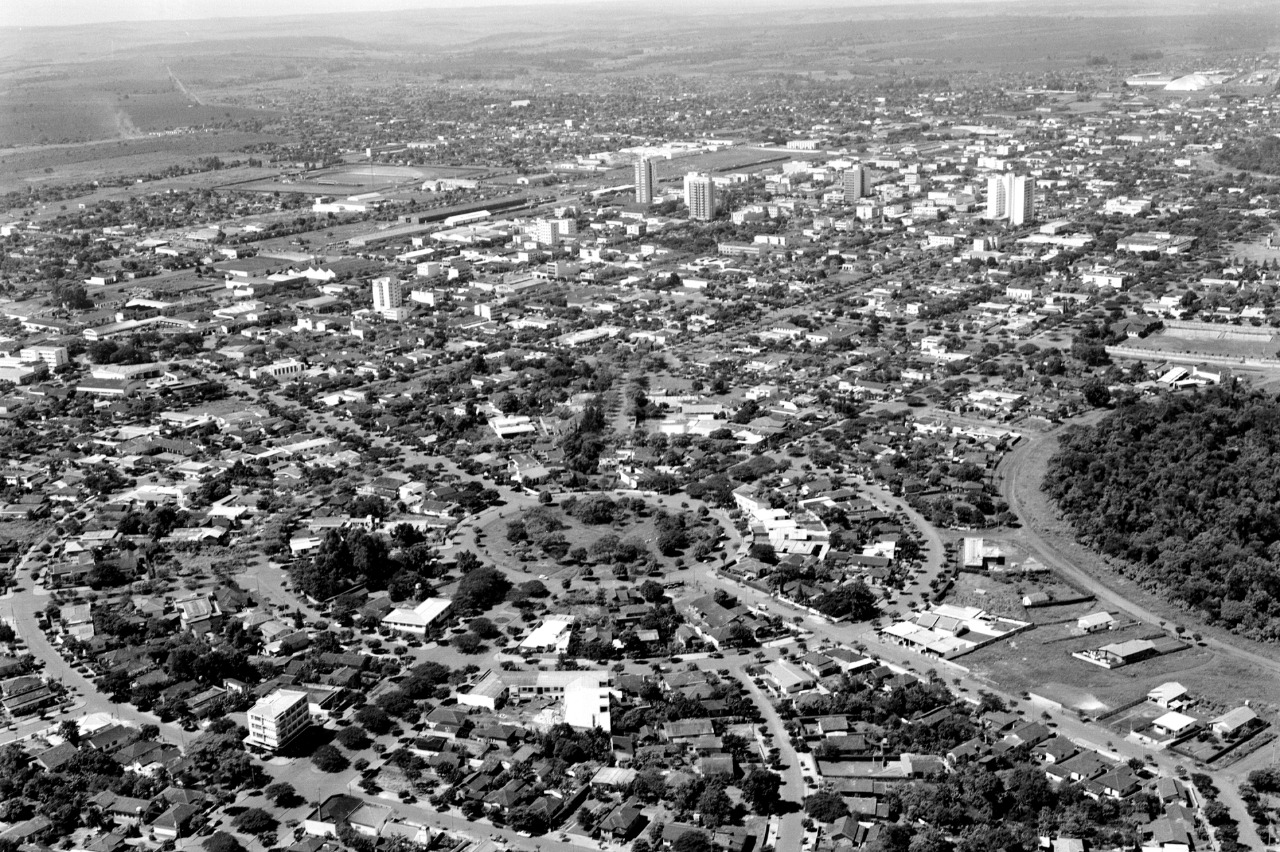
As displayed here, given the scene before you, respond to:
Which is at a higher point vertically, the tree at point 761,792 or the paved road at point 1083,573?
the tree at point 761,792

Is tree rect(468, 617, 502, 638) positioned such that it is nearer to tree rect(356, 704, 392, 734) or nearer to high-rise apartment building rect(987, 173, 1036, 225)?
tree rect(356, 704, 392, 734)

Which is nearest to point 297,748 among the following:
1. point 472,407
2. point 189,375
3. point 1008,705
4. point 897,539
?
point 1008,705

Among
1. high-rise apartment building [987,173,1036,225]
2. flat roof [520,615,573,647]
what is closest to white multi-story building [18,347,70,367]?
flat roof [520,615,573,647]

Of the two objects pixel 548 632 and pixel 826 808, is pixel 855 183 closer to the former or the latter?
pixel 548 632

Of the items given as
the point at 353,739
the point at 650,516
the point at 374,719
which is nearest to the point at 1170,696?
the point at 650,516

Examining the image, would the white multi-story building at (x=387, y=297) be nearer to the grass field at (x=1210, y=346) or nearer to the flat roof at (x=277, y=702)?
the grass field at (x=1210, y=346)

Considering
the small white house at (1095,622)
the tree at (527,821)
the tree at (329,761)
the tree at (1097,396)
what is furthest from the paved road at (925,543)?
the tree at (329,761)
